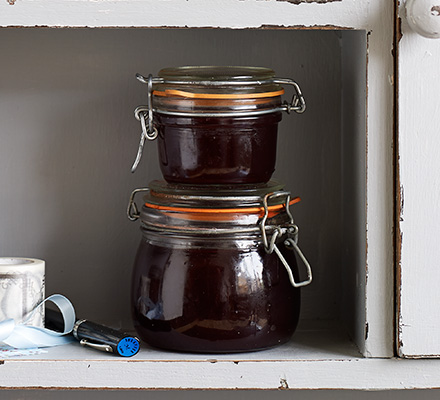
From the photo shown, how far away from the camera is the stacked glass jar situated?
0.61 metres

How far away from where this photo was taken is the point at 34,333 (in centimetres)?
63

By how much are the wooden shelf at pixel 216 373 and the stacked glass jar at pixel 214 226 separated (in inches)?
1.0

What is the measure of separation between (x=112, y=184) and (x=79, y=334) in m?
0.18

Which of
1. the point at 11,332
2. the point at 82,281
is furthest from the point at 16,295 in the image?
the point at 82,281

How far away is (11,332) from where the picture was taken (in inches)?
24.3

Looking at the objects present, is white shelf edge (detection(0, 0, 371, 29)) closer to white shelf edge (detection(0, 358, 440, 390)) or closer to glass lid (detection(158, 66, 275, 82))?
glass lid (detection(158, 66, 275, 82))

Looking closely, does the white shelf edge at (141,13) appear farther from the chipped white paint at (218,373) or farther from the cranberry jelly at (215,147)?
the chipped white paint at (218,373)

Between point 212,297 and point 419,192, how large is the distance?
7.1 inches

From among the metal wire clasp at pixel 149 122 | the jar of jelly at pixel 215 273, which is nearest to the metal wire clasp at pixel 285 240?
the jar of jelly at pixel 215 273

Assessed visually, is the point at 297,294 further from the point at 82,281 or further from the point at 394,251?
the point at 82,281

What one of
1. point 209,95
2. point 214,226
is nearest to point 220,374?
point 214,226

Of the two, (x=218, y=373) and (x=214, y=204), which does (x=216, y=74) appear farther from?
(x=218, y=373)

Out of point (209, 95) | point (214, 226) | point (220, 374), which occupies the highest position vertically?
point (209, 95)

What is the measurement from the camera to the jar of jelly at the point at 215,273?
23.8 inches
